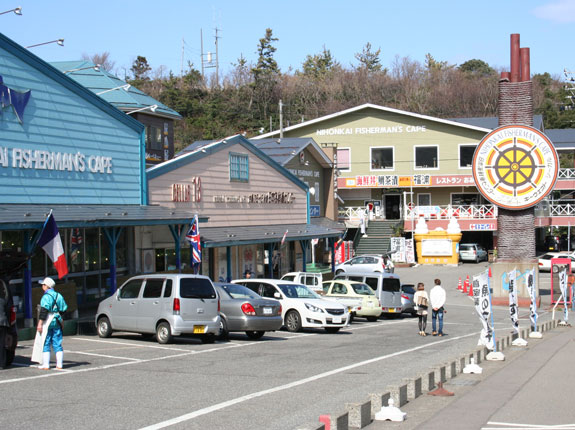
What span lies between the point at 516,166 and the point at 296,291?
1715 centimetres

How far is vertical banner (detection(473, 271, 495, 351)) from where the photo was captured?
1705 centimetres

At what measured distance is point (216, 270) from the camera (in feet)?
104

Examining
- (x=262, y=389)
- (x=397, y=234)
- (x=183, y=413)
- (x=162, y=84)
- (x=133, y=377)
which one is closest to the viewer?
(x=183, y=413)

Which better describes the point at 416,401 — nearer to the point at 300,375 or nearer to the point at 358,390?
the point at 358,390

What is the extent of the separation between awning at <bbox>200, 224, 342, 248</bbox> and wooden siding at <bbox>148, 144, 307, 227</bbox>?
46 centimetres

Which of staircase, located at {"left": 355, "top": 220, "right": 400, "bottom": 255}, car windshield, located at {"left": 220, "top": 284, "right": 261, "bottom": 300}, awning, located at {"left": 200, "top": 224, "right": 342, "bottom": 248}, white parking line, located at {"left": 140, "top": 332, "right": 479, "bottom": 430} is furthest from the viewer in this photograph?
staircase, located at {"left": 355, "top": 220, "right": 400, "bottom": 255}

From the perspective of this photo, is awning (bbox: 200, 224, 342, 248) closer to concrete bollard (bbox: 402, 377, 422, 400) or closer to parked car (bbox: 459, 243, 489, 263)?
concrete bollard (bbox: 402, 377, 422, 400)

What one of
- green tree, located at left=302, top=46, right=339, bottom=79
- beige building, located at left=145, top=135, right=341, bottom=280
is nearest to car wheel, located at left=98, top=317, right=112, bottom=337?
beige building, located at left=145, top=135, right=341, bottom=280

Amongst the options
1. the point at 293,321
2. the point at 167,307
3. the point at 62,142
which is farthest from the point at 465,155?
the point at 167,307

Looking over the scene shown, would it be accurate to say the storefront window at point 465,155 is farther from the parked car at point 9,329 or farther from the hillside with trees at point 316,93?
the parked car at point 9,329

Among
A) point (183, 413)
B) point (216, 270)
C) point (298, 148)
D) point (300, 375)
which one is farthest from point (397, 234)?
point (183, 413)

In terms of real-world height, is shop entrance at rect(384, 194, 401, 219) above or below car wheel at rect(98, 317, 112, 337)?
above

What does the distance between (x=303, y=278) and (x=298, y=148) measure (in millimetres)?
15999

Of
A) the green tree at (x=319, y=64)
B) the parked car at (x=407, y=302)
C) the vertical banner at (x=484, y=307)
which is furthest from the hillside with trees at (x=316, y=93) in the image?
the vertical banner at (x=484, y=307)
